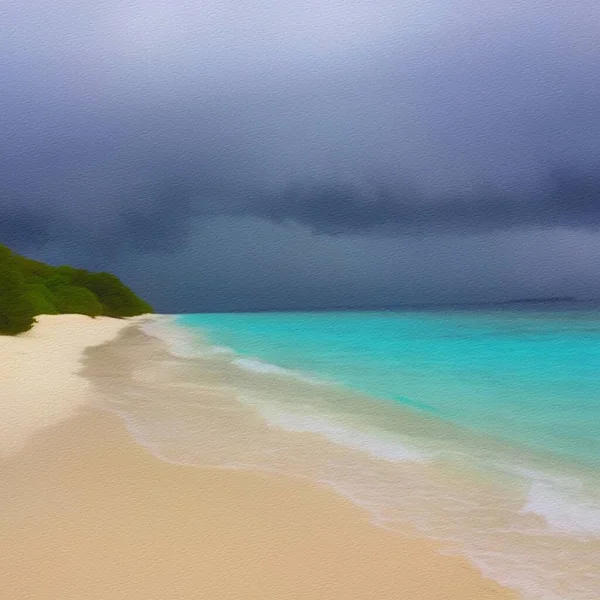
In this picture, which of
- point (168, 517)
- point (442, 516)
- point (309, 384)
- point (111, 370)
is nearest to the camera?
point (168, 517)

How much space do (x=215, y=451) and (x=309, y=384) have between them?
216 inches

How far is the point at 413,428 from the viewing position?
7.19 meters

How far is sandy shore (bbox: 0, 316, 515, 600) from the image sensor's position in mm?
2691

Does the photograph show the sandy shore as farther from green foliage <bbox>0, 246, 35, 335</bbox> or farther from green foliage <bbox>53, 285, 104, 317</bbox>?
green foliage <bbox>53, 285, 104, 317</bbox>

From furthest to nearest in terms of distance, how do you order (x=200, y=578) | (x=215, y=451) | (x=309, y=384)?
(x=309, y=384)
(x=215, y=451)
(x=200, y=578)

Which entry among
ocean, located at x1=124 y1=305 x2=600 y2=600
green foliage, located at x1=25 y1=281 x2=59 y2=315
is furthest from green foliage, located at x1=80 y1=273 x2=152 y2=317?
ocean, located at x1=124 y1=305 x2=600 y2=600

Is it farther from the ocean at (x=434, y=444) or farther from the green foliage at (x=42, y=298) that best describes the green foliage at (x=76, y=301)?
the ocean at (x=434, y=444)

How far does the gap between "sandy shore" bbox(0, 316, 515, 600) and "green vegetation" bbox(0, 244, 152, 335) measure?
28.4 feet

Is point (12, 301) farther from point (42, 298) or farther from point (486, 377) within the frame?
point (486, 377)

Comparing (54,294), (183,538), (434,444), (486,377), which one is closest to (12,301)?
(434,444)

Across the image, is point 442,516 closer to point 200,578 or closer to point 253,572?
point 253,572

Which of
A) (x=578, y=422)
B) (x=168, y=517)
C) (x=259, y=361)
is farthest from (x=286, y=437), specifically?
(x=259, y=361)

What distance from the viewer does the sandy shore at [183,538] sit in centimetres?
269

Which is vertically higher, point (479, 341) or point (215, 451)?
point (479, 341)
